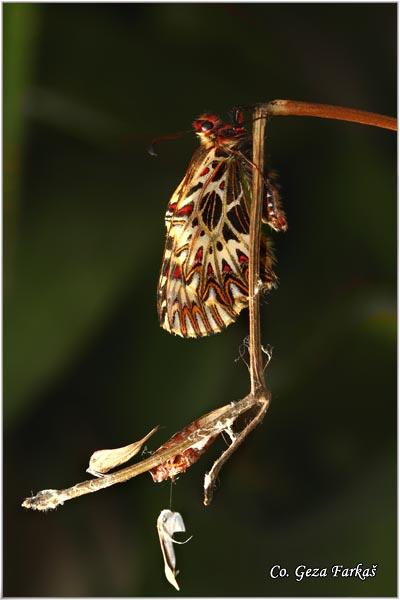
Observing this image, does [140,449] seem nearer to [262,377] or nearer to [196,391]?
[262,377]

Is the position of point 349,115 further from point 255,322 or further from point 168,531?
point 168,531

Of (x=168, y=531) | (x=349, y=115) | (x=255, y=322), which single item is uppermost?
(x=349, y=115)

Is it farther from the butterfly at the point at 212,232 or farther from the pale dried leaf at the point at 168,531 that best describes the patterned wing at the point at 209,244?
the pale dried leaf at the point at 168,531

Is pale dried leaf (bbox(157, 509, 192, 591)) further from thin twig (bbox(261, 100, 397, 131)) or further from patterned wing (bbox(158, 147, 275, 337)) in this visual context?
thin twig (bbox(261, 100, 397, 131))

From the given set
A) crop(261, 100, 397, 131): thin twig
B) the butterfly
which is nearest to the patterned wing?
the butterfly

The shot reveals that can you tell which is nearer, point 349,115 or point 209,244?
point 349,115

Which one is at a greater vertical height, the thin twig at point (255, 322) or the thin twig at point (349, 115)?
the thin twig at point (349, 115)

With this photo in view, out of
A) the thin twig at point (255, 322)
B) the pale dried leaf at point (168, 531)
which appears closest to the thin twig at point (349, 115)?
the thin twig at point (255, 322)

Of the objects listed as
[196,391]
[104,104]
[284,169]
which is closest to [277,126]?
[284,169]

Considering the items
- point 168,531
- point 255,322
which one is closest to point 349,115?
point 255,322
